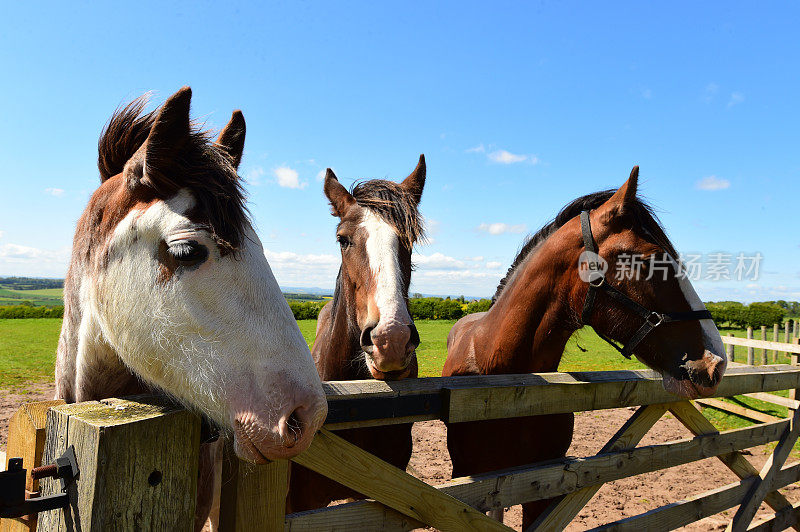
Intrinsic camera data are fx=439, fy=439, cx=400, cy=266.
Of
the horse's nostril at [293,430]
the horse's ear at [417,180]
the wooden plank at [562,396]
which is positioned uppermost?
the horse's ear at [417,180]

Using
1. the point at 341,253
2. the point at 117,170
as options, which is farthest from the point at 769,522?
the point at 117,170

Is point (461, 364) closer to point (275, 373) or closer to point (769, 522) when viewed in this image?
point (275, 373)

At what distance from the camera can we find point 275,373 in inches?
48.0

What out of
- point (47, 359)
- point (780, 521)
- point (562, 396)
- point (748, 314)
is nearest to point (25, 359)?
point (47, 359)

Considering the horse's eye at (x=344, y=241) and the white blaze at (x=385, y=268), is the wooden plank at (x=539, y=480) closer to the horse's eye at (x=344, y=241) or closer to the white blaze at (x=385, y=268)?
the white blaze at (x=385, y=268)

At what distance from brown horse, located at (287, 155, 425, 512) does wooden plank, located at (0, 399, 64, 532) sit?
131 cm

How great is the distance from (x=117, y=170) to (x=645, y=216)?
2968 millimetres

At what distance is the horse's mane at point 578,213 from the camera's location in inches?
113

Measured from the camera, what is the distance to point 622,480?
6266 mm

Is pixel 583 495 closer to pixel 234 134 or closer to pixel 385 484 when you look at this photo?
pixel 385 484

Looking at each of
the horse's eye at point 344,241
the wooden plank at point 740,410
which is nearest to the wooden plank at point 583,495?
the horse's eye at point 344,241

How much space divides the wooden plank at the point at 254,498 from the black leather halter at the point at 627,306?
2.15 m

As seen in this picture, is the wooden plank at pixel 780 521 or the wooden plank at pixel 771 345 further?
the wooden plank at pixel 771 345

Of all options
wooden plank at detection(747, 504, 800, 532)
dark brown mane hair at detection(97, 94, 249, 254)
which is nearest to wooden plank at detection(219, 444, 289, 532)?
dark brown mane hair at detection(97, 94, 249, 254)
